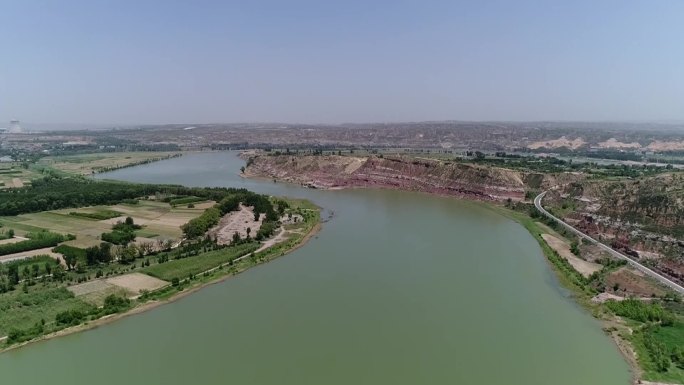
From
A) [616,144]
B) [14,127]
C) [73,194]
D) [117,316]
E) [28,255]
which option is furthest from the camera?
[14,127]

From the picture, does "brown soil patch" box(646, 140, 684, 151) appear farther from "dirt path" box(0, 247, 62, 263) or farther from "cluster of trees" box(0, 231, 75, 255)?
"dirt path" box(0, 247, 62, 263)

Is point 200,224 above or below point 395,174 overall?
below

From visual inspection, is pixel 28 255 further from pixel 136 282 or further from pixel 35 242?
pixel 136 282

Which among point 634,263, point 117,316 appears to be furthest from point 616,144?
point 117,316

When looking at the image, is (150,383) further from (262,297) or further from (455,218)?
(455,218)

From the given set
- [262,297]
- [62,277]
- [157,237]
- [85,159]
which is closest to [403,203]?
[157,237]

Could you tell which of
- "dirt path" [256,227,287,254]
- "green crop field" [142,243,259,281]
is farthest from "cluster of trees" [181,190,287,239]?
"green crop field" [142,243,259,281]

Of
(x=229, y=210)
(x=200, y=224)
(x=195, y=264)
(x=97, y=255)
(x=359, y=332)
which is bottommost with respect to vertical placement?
(x=359, y=332)
